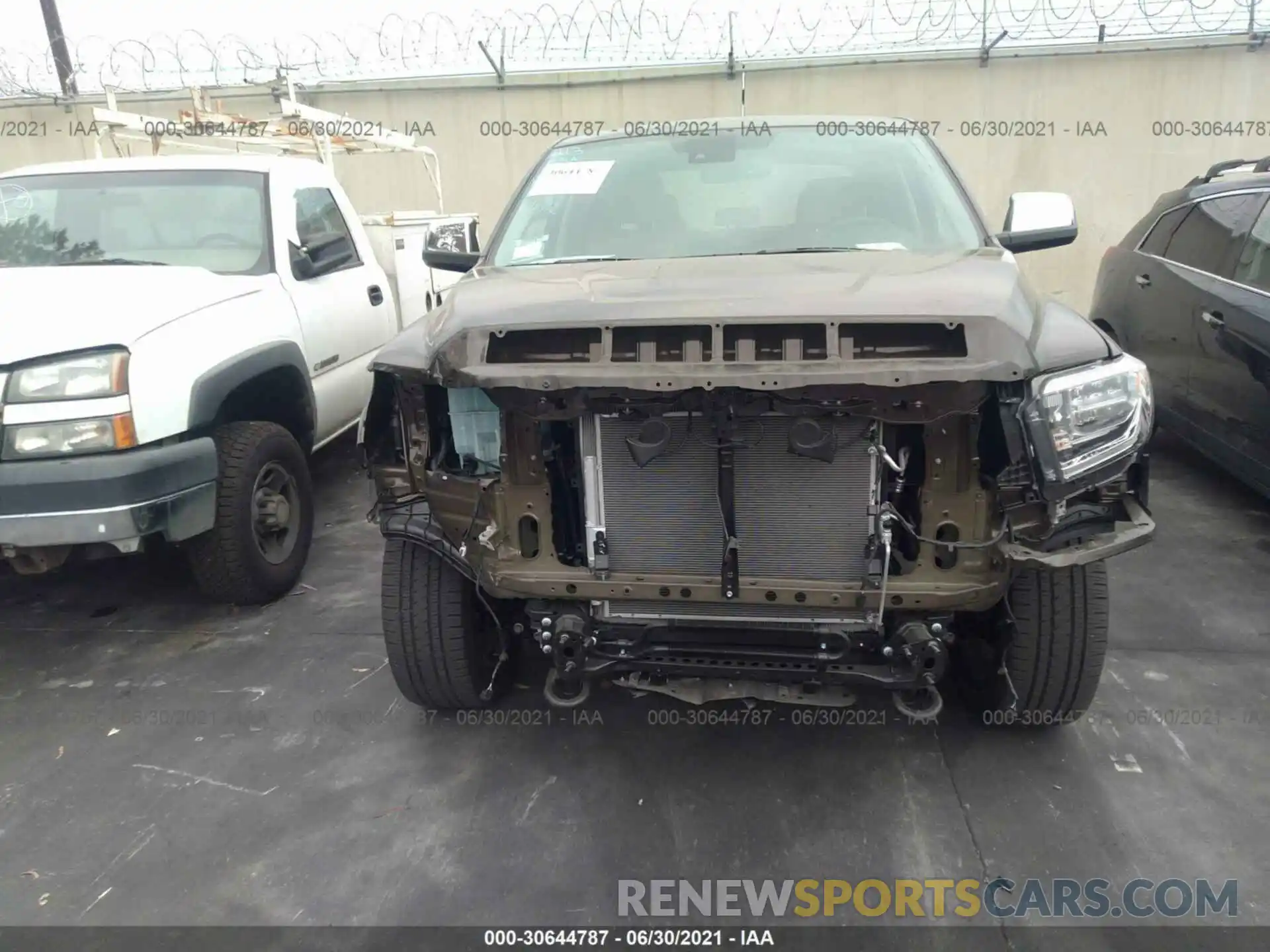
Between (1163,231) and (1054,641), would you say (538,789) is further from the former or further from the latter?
(1163,231)

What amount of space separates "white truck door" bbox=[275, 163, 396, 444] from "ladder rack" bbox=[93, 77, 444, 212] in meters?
1.27

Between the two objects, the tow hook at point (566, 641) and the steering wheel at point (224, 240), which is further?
the steering wheel at point (224, 240)

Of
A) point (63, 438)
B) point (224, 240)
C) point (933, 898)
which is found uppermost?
point (224, 240)

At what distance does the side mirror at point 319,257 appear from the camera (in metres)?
4.23

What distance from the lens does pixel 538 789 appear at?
2.66m

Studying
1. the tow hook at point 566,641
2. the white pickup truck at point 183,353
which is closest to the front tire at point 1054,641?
the tow hook at point 566,641

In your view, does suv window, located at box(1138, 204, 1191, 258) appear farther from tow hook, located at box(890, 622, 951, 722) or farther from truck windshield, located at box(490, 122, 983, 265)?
tow hook, located at box(890, 622, 951, 722)

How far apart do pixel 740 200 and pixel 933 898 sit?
7.54 feet

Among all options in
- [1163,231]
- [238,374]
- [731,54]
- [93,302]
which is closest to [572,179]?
[238,374]

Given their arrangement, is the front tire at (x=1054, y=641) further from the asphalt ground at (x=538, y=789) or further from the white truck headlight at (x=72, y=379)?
the white truck headlight at (x=72, y=379)

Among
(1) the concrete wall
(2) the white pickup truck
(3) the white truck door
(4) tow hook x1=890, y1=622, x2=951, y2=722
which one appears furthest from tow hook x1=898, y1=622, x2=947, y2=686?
(1) the concrete wall

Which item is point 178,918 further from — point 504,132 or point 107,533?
point 504,132

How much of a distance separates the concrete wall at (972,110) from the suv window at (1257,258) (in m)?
4.36

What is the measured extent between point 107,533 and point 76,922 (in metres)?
1.27
